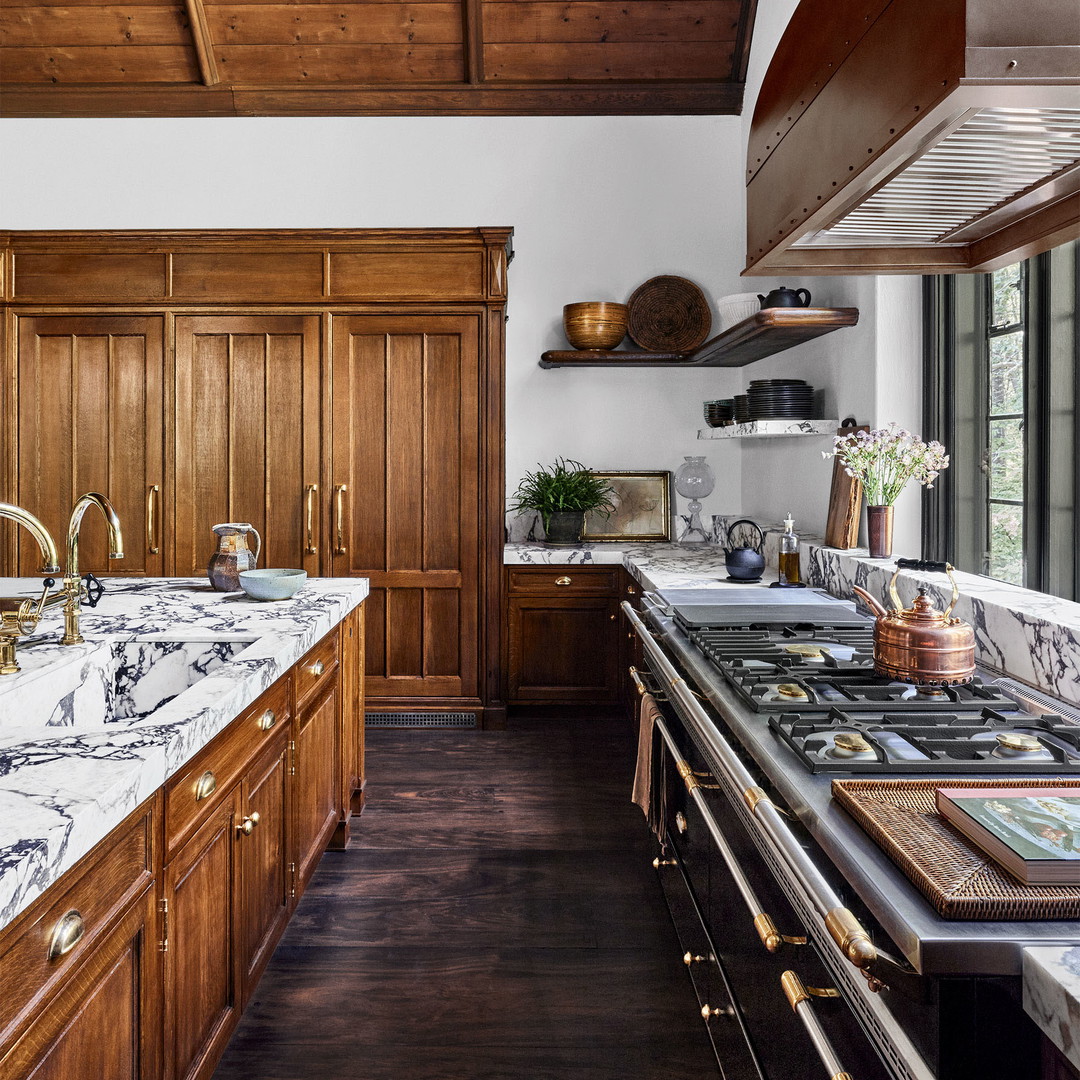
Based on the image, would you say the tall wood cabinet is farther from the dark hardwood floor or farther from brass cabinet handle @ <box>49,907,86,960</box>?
brass cabinet handle @ <box>49,907,86,960</box>

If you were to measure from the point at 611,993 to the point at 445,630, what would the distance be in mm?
2325

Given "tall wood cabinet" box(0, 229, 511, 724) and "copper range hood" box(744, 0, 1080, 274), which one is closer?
"copper range hood" box(744, 0, 1080, 274)

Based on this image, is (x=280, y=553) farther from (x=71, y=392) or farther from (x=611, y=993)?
(x=611, y=993)

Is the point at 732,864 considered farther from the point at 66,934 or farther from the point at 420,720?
the point at 420,720

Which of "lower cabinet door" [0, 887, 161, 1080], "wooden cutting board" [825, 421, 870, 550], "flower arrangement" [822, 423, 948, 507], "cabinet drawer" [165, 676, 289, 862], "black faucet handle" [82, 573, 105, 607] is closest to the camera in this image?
"lower cabinet door" [0, 887, 161, 1080]

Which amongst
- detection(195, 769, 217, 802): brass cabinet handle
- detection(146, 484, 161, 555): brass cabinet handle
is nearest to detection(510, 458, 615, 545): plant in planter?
detection(146, 484, 161, 555): brass cabinet handle

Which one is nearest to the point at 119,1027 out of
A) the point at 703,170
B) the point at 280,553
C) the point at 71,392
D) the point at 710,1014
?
the point at 710,1014

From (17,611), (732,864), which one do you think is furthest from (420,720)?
(732,864)

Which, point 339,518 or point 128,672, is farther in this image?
point 339,518

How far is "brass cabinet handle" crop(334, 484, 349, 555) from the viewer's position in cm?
415

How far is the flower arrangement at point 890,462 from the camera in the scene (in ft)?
8.46

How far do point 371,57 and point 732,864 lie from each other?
175 inches

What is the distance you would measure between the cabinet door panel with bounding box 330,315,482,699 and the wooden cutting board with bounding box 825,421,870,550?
5.43ft

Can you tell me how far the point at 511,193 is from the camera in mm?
4691
